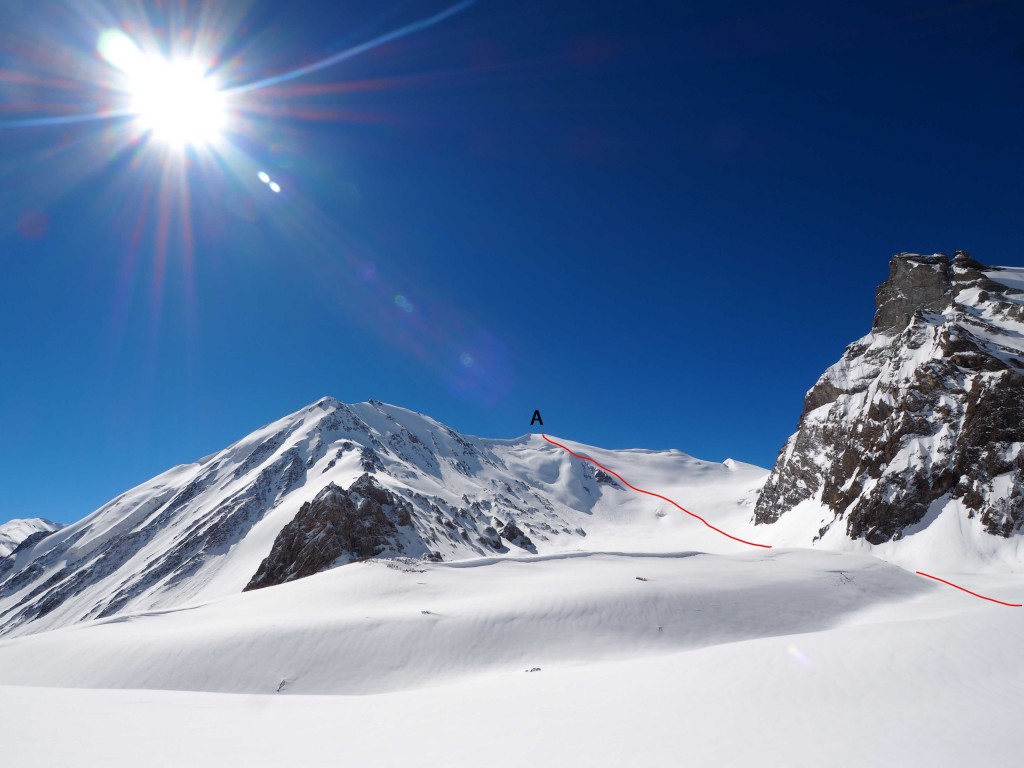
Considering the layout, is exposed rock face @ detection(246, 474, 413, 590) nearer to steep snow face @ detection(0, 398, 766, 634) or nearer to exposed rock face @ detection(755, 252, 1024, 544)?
steep snow face @ detection(0, 398, 766, 634)

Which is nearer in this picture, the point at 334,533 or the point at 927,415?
the point at 927,415

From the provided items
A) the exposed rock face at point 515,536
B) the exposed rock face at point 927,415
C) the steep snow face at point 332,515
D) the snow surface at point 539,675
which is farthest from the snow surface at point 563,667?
the exposed rock face at point 515,536

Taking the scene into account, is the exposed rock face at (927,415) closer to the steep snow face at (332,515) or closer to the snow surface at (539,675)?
the snow surface at (539,675)

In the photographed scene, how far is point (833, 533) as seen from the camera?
57.0 meters

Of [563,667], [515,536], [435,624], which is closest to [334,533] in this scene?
[515,536]

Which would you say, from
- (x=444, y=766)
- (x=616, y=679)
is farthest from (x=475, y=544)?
(x=444, y=766)

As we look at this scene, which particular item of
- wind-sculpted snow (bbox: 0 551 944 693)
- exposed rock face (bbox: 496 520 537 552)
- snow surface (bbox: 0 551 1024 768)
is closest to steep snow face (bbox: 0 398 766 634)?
exposed rock face (bbox: 496 520 537 552)

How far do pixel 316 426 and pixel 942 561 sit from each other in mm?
122012

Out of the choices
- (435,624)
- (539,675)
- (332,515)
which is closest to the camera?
(539,675)

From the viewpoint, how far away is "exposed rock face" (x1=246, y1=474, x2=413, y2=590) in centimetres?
6319

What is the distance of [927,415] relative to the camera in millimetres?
52406

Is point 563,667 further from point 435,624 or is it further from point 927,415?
point 927,415

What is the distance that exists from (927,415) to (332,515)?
238 feet

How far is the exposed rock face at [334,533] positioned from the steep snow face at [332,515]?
21 cm
